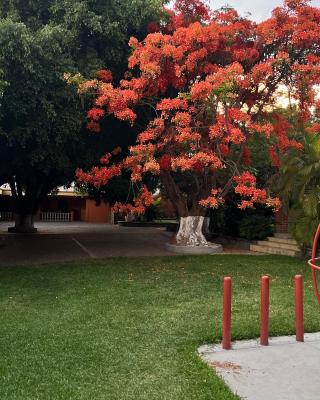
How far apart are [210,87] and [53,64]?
159 inches

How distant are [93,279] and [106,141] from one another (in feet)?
20.0

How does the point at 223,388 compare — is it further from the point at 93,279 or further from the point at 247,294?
the point at 93,279

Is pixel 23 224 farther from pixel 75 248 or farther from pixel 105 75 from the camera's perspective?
pixel 105 75

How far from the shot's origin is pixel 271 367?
543 cm

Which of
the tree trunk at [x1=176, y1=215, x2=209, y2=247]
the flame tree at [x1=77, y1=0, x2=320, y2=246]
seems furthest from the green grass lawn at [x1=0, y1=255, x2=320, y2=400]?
the tree trunk at [x1=176, y1=215, x2=209, y2=247]

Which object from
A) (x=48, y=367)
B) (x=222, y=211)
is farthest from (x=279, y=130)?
(x=48, y=367)

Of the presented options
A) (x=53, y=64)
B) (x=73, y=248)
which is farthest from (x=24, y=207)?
(x=53, y=64)

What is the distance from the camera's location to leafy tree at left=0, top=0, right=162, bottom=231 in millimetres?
11289

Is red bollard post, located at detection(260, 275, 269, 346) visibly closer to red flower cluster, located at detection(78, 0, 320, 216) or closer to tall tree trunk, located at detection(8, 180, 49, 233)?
red flower cluster, located at detection(78, 0, 320, 216)

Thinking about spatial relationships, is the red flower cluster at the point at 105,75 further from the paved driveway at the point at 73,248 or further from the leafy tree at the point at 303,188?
the leafy tree at the point at 303,188

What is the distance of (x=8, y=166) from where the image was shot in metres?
14.8

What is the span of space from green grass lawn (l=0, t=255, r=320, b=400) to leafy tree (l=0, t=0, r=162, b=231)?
3.36m

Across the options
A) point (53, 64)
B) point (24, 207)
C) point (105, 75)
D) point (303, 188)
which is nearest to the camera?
point (53, 64)

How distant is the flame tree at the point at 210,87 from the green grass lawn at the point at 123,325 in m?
3.15
